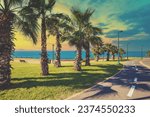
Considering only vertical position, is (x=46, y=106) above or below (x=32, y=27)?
below

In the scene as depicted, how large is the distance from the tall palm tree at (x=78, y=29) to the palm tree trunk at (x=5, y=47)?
51.9 ft

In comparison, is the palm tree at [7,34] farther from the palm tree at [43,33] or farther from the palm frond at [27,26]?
the palm tree at [43,33]

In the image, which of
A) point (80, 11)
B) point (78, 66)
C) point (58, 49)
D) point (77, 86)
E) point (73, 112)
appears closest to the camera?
point (73, 112)

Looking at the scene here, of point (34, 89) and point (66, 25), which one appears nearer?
point (34, 89)

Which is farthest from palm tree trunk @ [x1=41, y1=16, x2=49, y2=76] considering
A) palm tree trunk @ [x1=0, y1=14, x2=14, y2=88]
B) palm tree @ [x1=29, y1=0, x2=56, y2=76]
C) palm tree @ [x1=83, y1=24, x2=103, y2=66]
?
palm tree @ [x1=83, y1=24, x2=103, y2=66]

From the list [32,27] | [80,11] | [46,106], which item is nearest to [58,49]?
[80,11]

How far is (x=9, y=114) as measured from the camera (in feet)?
42.9

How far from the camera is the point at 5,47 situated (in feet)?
72.5

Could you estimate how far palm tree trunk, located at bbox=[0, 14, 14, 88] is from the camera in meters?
22.0

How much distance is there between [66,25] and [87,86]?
17.9 metres

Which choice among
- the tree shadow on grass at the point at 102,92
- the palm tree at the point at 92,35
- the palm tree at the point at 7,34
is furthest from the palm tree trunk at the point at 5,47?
the palm tree at the point at 92,35

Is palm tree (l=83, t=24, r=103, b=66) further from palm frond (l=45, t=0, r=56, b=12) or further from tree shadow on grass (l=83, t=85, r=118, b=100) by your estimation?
tree shadow on grass (l=83, t=85, r=118, b=100)

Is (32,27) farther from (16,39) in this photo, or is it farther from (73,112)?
(73,112)

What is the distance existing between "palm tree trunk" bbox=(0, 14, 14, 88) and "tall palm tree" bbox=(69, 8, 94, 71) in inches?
622
